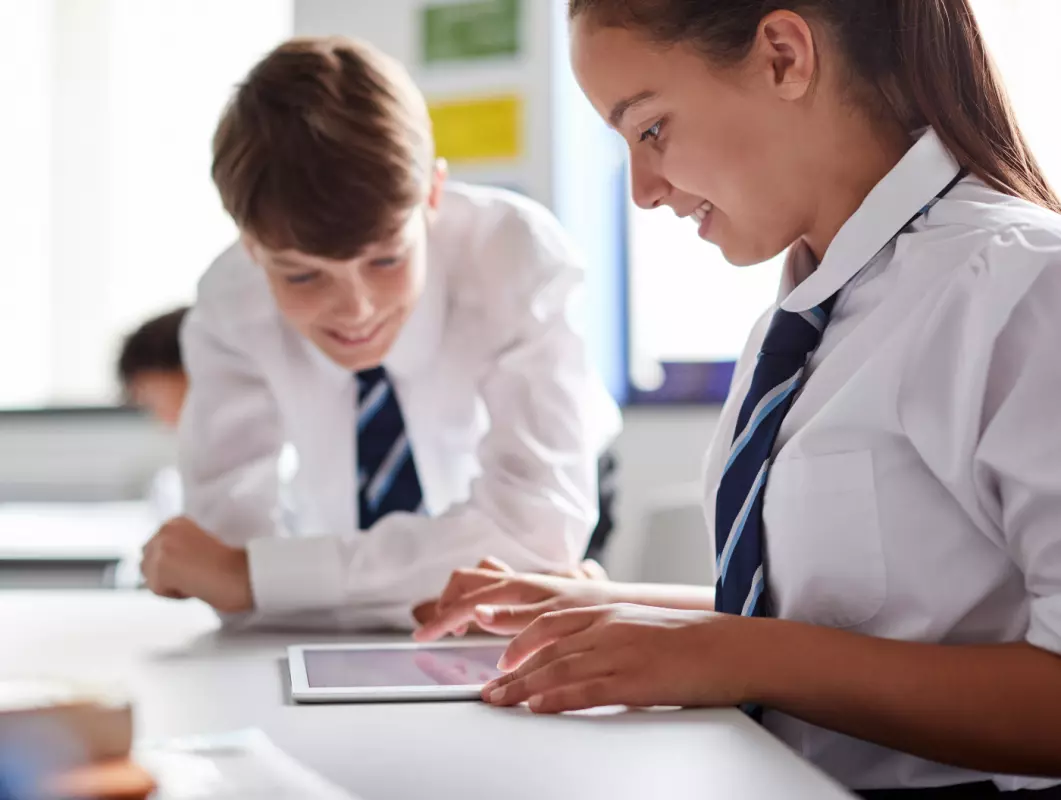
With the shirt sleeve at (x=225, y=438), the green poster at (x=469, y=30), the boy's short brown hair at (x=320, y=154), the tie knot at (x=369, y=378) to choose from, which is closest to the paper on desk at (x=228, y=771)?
the boy's short brown hair at (x=320, y=154)

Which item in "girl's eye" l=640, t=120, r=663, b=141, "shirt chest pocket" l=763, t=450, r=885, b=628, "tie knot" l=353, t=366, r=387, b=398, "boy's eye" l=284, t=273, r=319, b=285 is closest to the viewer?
"shirt chest pocket" l=763, t=450, r=885, b=628

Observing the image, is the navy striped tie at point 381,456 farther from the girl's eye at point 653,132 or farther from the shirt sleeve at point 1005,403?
the shirt sleeve at point 1005,403

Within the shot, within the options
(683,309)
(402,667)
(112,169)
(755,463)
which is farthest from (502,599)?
(112,169)

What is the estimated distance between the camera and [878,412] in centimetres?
82

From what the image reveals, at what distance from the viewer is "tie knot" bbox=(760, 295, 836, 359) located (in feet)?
3.05

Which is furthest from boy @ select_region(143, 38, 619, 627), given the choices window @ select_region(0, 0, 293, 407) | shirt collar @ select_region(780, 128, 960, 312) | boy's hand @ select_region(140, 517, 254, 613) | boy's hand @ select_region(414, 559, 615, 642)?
window @ select_region(0, 0, 293, 407)

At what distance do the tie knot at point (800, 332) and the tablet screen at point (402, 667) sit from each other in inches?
12.9

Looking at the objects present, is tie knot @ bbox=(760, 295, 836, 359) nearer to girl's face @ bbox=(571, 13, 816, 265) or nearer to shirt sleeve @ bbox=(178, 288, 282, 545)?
girl's face @ bbox=(571, 13, 816, 265)

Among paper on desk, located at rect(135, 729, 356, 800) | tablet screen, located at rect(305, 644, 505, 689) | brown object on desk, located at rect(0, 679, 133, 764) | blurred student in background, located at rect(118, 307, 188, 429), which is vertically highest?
brown object on desk, located at rect(0, 679, 133, 764)

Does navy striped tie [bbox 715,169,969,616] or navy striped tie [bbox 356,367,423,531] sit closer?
navy striped tie [bbox 715,169,969,616]

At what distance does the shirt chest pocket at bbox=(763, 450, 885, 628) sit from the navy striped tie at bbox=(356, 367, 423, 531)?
79 cm

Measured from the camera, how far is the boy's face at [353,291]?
1.37 metres

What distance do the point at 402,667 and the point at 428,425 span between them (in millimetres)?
697

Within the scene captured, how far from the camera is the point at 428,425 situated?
5.30 feet
